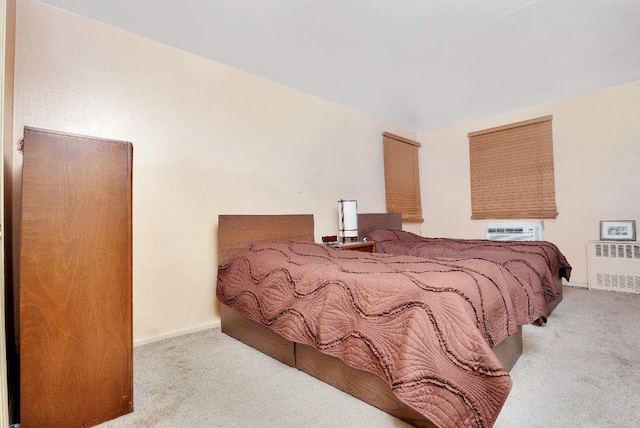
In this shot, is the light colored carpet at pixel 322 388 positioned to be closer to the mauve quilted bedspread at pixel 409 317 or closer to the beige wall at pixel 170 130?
the mauve quilted bedspread at pixel 409 317

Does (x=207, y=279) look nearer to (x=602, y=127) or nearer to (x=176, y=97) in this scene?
(x=176, y=97)

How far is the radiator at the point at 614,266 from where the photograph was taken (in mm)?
3225

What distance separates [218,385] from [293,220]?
1758mm

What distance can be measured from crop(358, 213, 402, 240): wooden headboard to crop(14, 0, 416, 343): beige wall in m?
0.91

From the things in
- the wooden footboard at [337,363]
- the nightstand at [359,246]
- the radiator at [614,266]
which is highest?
the nightstand at [359,246]

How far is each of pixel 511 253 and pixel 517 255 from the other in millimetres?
63

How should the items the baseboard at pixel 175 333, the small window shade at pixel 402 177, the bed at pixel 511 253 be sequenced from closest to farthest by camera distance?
1. the bed at pixel 511 253
2. the baseboard at pixel 175 333
3. the small window shade at pixel 402 177

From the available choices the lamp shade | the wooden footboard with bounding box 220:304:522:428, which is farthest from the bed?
the wooden footboard with bounding box 220:304:522:428

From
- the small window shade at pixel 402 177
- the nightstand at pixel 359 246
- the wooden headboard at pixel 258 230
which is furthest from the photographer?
the small window shade at pixel 402 177

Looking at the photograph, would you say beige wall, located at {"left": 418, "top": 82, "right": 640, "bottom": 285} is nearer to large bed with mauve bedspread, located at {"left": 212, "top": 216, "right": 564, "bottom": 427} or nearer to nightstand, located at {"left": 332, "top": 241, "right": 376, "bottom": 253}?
nightstand, located at {"left": 332, "top": 241, "right": 376, "bottom": 253}

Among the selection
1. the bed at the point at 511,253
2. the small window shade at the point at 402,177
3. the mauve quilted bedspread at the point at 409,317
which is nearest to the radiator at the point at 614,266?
the bed at the point at 511,253

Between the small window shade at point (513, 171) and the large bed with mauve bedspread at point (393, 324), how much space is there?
289cm

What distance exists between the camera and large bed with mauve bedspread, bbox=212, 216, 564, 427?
1008mm

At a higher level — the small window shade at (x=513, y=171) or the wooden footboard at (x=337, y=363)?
the small window shade at (x=513, y=171)
